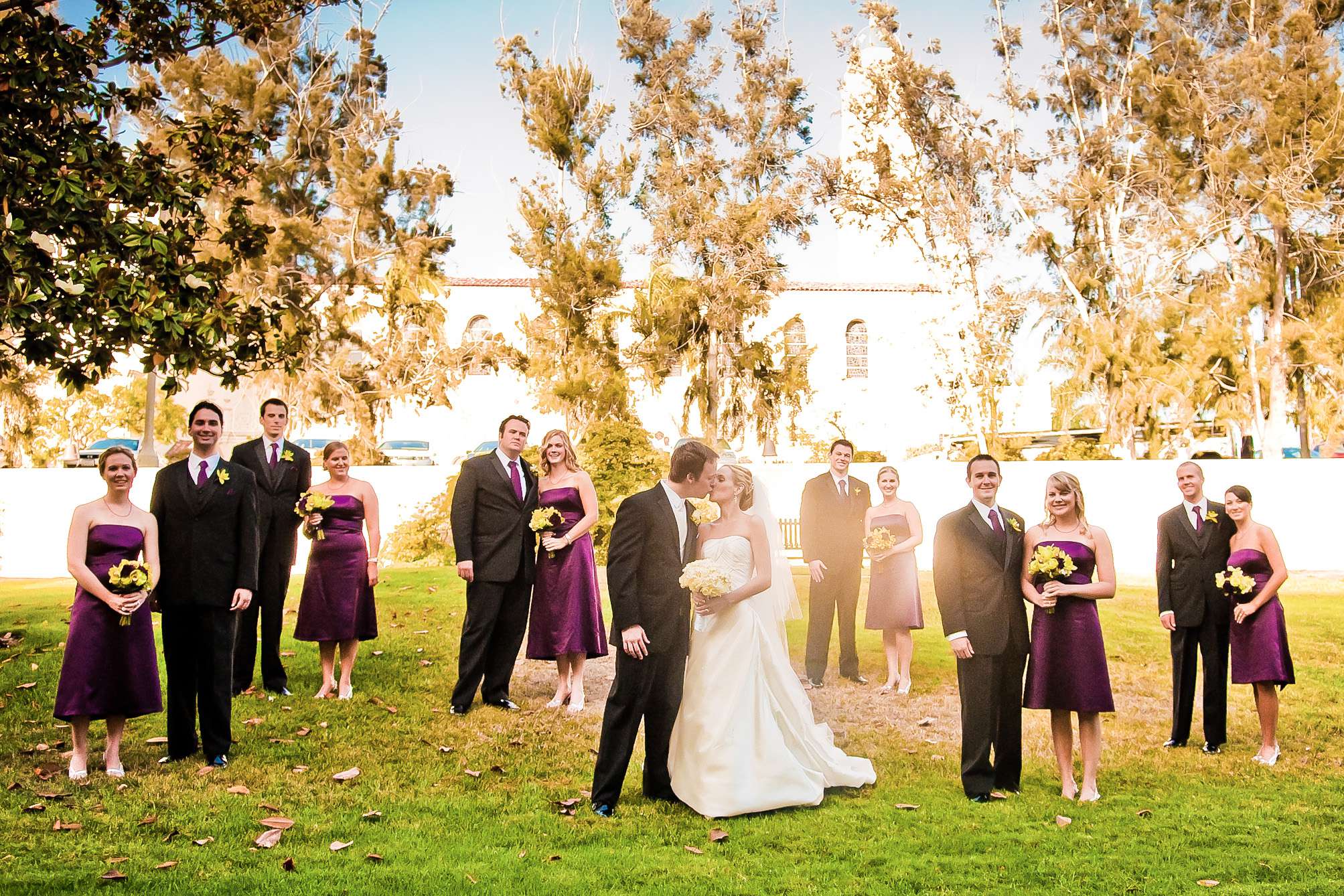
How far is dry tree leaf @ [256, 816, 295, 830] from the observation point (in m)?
5.66

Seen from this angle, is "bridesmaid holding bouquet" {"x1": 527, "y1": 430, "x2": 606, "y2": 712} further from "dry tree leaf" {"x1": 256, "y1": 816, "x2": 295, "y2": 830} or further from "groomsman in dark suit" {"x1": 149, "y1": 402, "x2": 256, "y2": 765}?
"dry tree leaf" {"x1": 256, "y1": 816, "x2": 295, "y2": 830}

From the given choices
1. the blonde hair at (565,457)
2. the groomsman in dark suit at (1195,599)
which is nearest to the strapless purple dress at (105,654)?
the blonde hair at (565,457)

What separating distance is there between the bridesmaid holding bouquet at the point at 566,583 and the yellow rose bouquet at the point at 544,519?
4cm

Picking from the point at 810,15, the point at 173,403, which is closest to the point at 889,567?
the point at 810,15

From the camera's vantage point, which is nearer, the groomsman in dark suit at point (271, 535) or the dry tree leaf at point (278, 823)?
the dry tree leaf at point (278, 823)

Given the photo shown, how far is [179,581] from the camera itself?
659cm

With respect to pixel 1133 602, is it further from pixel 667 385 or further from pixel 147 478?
pixel 667 385

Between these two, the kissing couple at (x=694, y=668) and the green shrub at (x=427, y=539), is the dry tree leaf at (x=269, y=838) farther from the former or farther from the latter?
the green shrub at (x=427, y=539)

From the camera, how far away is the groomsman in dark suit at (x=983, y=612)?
20.5 feet

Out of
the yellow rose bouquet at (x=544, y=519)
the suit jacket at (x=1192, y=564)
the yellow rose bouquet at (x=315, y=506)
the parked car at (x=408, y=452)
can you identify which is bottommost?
the suit jacket at (x=1192, y=564)

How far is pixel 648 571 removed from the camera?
5.89 m

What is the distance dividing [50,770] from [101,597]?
1.37 m

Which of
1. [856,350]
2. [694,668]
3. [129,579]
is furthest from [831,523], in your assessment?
[856,350]

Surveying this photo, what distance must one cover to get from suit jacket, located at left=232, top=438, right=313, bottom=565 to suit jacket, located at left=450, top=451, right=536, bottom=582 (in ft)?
4.77
